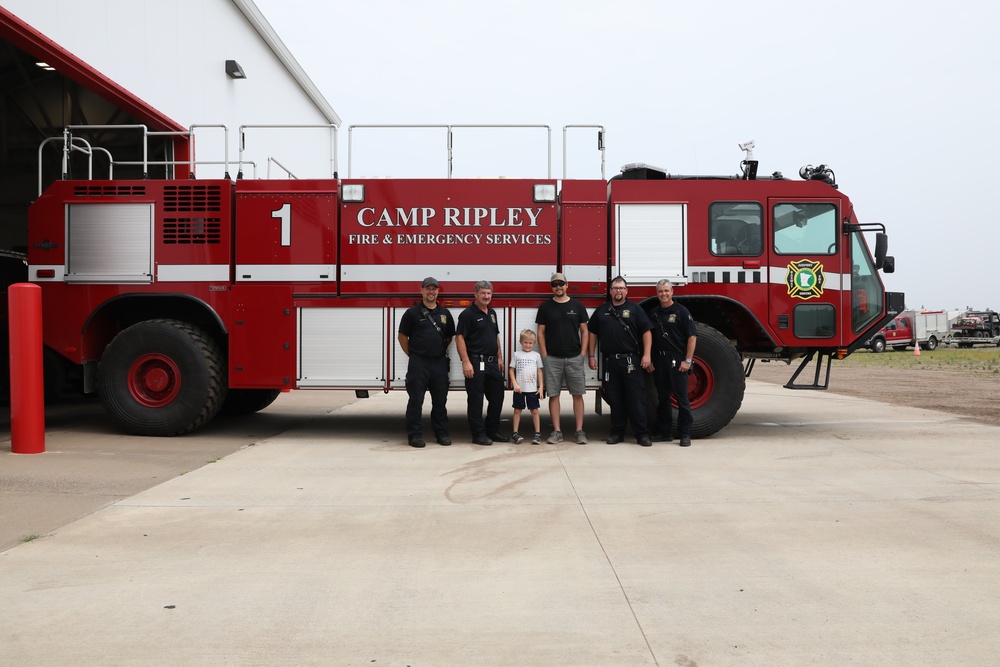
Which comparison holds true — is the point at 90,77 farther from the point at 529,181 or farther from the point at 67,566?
the point at 67,566

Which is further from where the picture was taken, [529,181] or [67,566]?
[529,181]

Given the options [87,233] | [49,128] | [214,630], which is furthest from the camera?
[49,128]

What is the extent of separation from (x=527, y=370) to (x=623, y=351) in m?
1.13

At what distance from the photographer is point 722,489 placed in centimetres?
672

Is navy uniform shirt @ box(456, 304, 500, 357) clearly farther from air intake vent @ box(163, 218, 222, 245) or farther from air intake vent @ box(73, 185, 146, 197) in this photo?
air intake vent @ box(73, 185, 146, 197)

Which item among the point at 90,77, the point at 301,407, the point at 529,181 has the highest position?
the point at 90,77

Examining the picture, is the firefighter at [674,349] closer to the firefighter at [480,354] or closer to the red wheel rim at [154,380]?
the firefighter at [480,354]

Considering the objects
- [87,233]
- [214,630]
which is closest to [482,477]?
[214,630]

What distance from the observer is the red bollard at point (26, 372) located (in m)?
8.30

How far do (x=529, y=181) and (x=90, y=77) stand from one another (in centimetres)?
661

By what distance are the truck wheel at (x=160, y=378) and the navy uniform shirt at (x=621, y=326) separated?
15.7 feet

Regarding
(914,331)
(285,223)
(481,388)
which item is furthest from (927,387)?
(914,331)

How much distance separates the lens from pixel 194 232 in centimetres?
972

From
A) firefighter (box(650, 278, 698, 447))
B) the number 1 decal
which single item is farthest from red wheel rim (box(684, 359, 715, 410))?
the number 1 decal
